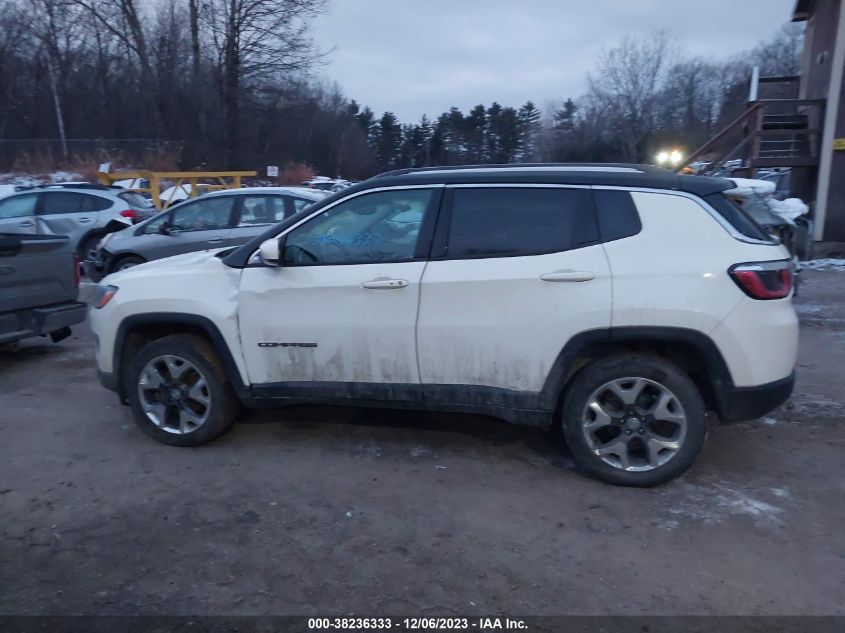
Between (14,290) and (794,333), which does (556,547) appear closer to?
(794,333)

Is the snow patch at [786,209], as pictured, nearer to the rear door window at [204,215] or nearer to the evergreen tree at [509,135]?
the rear door window at [204,215]

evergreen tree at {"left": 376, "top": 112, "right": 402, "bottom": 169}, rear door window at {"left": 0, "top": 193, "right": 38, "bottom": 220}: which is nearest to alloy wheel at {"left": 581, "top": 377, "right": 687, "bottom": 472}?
rear door window at {"left": 0, "top": 193, "right": 38, "bottom": 220}

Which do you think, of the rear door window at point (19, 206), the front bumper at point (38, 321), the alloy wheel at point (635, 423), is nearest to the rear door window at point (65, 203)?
the rear door window at point (19, 206)

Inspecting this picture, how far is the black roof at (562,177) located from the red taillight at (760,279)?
1.70 ft

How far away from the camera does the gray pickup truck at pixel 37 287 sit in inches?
272

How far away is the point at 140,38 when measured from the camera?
3884 cm

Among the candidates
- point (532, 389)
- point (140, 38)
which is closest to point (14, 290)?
point (532, 389)

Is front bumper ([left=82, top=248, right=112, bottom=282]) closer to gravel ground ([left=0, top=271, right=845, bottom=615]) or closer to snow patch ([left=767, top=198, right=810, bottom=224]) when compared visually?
gravel ground ([left=0, top=271, right=845, bottom=615])

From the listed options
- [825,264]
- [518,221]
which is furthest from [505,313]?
[825,264]

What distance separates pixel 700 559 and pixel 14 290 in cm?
644

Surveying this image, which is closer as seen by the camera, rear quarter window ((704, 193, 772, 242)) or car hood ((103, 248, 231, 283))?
rear quarter window ((704, 193, 772, 242))

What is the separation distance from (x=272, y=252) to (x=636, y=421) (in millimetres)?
2428

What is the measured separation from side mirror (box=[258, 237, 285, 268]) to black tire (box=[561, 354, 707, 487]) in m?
1.98

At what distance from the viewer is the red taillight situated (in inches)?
158
